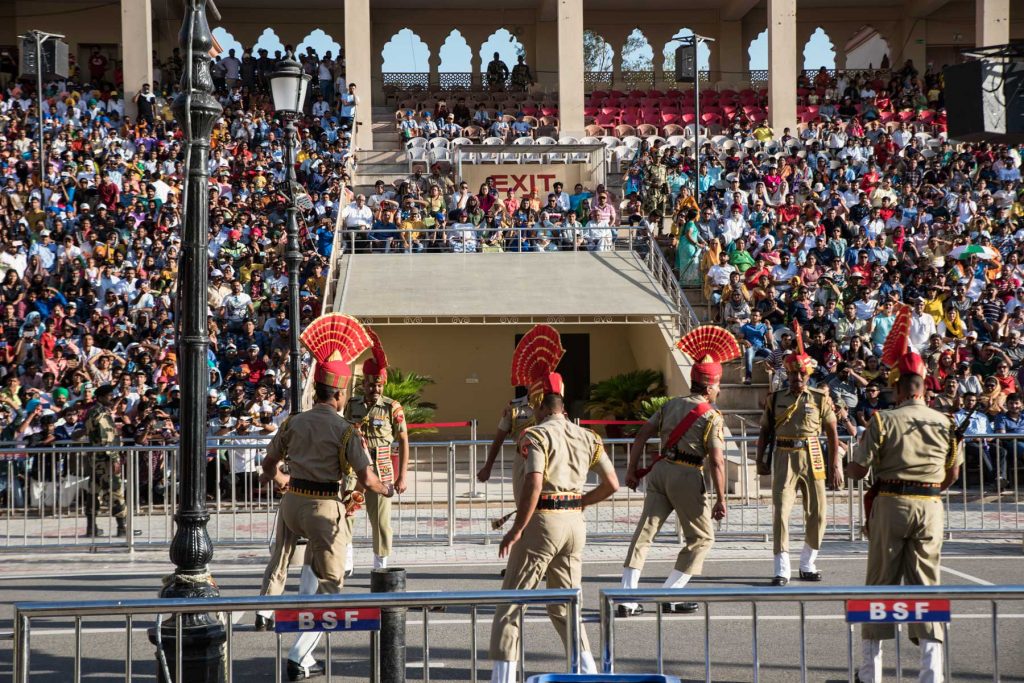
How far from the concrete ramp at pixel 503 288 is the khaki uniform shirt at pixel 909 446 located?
13639 millimetres

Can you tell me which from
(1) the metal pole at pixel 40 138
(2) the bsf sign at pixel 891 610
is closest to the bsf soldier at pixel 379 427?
(2) the bsf sign at pixel 891 610

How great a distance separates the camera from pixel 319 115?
30281 mm

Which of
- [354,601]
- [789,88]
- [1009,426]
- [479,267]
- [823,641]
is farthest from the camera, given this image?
[789,88]

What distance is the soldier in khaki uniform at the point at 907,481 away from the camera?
7.27m

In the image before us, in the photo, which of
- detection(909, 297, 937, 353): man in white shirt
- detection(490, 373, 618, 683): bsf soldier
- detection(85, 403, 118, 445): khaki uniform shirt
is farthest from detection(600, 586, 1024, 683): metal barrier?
detection(909, 297, 937, 353): man in white shirt

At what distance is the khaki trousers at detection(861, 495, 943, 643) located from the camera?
23.7 feet

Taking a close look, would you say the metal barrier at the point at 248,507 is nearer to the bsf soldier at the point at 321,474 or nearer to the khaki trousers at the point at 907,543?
the bsf soldier at the point at 321,474

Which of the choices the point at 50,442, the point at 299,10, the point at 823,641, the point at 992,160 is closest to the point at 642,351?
the point at 992,160

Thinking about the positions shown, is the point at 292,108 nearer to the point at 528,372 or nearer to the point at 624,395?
the point at 528,372

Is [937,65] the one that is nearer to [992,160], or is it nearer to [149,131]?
[992,160]

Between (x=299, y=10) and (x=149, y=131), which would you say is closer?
(x=149, y=131)

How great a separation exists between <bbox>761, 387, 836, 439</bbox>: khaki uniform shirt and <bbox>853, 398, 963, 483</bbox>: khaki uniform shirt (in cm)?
285

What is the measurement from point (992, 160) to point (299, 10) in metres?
22.6

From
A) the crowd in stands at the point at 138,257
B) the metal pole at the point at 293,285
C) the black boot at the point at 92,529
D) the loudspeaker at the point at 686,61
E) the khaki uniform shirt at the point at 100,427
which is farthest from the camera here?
the loudspeaker at the point at 686,61
